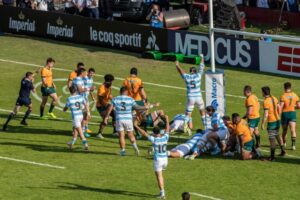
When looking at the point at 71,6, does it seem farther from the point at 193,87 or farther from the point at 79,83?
the point at 79,83

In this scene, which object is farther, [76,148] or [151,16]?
[151,16]

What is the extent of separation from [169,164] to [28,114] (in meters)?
7.45

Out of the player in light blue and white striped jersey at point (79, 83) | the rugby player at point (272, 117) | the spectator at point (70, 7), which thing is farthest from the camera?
the spectator at point (70, 7)

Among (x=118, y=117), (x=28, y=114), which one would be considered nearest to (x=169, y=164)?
(x=118, y=117)

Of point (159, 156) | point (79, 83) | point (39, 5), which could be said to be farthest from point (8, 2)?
point (159, 156)

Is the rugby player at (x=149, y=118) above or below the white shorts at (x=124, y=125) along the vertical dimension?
below

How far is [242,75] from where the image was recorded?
4216cm

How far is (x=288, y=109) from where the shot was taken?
102 feet

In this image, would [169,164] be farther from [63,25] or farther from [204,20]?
[204,20]

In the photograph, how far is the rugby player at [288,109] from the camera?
30.8 m

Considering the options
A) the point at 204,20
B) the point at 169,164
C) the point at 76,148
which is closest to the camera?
the point at 169,164

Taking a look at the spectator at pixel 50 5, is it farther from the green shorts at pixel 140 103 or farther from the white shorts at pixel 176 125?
the white shorts at pixel 176 125

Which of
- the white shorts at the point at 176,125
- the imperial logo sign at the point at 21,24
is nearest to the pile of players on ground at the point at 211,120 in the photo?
the white shorts at the point at 176,125

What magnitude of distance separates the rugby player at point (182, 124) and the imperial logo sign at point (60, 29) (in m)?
16.3
